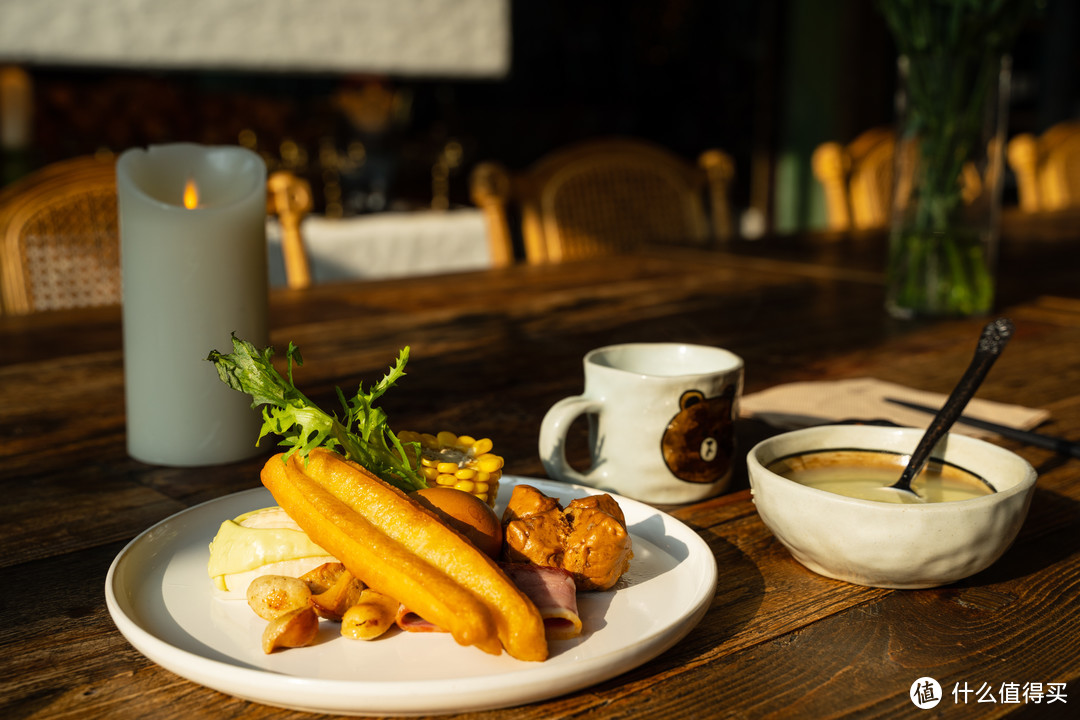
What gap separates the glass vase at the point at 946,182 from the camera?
1.08m

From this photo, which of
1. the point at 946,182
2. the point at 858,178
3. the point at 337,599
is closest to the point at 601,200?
the point at 858,178

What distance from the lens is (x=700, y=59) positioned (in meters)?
5.23

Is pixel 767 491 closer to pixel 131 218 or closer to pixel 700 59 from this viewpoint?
pixel 131 218

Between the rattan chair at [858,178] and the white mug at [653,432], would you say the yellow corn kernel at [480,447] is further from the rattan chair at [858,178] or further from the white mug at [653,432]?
the rattan chair at [858,178]

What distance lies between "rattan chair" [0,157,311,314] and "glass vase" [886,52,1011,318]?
2.65 ft

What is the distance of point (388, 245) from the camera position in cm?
266

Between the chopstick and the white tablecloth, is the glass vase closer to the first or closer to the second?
the chopstick

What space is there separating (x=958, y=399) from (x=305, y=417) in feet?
1.17

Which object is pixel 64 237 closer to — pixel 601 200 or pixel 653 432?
pixel 601 200

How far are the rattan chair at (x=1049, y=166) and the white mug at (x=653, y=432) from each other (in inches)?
93.6

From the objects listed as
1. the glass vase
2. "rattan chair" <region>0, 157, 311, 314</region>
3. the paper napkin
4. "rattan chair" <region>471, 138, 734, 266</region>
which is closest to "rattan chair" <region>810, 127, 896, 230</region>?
"rattan chair" <region>471, 138, 734, 266</region>

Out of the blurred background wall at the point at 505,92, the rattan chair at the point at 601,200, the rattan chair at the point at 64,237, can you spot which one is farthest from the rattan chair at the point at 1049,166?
the rattan chair at the point at 64,237

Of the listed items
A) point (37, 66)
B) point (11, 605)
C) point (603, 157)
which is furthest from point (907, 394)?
point (37, 66)

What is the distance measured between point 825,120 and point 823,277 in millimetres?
3457
